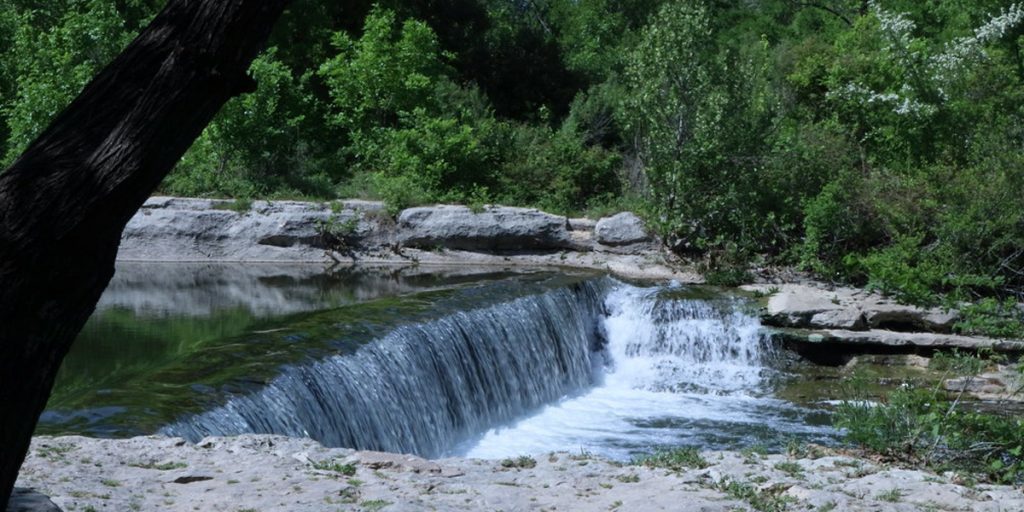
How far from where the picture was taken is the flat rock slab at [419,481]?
577 centimetres

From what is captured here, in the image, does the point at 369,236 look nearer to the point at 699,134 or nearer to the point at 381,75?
the point at 381,75

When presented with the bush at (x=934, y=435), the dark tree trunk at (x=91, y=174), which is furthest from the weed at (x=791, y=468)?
the dark tree trunk at (x=91, y=174)

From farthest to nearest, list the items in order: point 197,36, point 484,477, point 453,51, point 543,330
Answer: point 453,51 → point 543,330 → point 484,477 → point 197,36

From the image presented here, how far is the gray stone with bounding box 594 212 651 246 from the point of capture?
63.3ft

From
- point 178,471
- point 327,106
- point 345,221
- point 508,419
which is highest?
point 327,106

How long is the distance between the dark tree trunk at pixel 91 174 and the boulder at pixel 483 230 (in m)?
16.0

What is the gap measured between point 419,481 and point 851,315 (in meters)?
10.2

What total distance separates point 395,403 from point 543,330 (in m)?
3.93

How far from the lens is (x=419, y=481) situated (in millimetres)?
6410

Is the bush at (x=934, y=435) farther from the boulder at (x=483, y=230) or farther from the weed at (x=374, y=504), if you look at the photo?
the boulder at (x=483, y=230)

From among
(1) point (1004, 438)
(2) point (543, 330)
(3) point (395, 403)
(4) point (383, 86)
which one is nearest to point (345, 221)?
(4) point (383, 86)

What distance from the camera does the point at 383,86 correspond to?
2339 centimetres

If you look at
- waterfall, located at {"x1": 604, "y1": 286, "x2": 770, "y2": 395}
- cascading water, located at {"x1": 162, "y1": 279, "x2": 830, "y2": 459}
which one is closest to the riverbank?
cascading water, located at {"x1": 162, "y1": 279, "x2": 830, "y2": 459}

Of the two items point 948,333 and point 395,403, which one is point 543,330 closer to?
point 395,403
